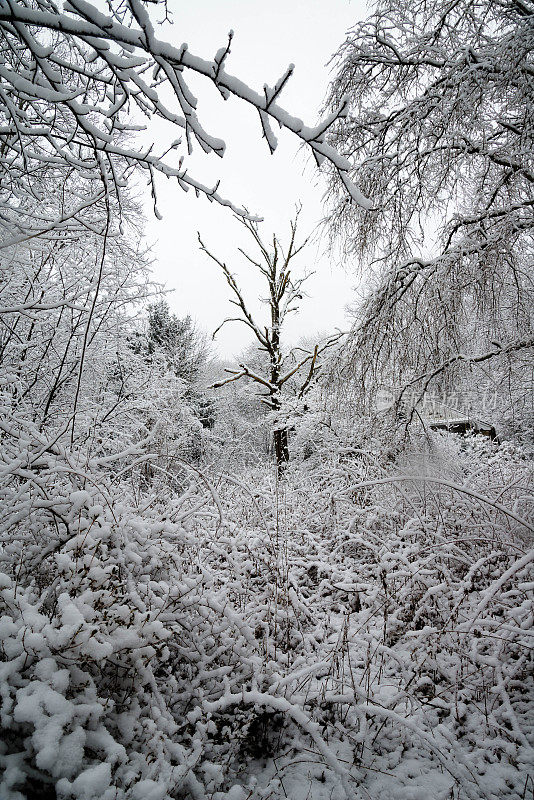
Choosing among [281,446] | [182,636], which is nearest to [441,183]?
[182,636]

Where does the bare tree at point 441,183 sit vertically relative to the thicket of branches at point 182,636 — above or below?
above

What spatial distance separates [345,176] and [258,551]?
2854 mm

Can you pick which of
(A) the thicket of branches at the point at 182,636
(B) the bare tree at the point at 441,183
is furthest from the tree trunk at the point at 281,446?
(A) the thicket of branches at the point at 182,636

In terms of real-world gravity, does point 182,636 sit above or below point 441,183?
below

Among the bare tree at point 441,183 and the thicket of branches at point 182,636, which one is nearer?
the thicket of branches at point 182,636

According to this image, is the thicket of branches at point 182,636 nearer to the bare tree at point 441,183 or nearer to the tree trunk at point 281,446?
the bare tree at point 441,183

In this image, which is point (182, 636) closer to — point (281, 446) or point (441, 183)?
point (441, 183)

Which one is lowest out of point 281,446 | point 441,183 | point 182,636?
point 182,636

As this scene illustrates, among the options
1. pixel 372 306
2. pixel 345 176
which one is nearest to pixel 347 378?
pixel 372 306

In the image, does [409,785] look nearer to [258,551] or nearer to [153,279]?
[258,551]

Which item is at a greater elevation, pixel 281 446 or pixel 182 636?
pixel 281 446

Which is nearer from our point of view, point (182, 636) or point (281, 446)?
A: point (182, 636)

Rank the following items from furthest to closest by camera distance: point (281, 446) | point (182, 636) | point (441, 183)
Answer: point (281, 446) < point (441, 183) < point (182, 636)

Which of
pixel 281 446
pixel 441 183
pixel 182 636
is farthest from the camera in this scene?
pixel 281 446
